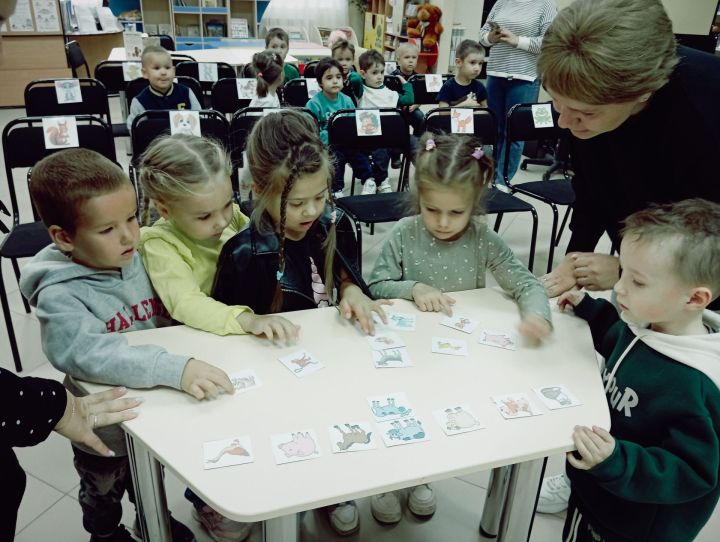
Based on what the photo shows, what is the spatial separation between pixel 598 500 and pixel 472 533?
0.55 m

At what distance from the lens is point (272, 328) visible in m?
1.23

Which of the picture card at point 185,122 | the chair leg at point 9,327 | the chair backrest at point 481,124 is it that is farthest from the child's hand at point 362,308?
the chair backrest at point 481,124

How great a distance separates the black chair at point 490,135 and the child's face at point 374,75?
139 cm

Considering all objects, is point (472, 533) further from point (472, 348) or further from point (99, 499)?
point (99, 499)

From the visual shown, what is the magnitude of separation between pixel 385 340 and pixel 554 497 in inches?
34.3

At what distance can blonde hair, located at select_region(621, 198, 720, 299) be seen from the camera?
100cm

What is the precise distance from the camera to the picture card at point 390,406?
1.03m

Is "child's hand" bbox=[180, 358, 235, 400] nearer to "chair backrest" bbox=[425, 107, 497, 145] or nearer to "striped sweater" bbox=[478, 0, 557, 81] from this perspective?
"chair backrest" bbox=[425, 107, 497, 145]

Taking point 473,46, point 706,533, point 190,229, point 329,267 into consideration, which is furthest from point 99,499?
point 473,46

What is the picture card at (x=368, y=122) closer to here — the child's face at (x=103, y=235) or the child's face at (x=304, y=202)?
the child's face at (x=304, y=202)

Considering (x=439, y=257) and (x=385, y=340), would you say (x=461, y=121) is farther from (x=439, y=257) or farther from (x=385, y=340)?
(x=385, y=340)

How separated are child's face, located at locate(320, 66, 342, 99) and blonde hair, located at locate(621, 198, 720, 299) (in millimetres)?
3196

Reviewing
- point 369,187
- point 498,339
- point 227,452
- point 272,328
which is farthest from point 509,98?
point 227,452

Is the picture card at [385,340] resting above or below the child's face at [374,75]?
below
